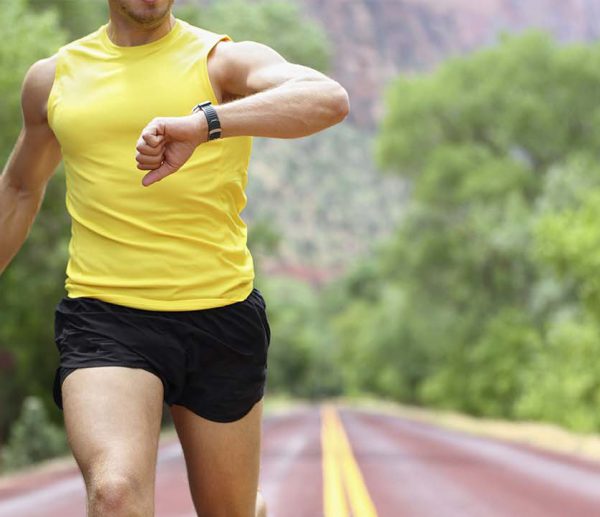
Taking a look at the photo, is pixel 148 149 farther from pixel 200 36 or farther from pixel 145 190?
pixel 200 36

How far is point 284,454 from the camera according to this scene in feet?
64.4

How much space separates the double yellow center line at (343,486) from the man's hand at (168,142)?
23.5 ft

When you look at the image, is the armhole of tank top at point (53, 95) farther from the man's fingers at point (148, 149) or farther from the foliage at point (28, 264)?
the foliage at point (28, 264)

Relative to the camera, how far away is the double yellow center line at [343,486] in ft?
35.4

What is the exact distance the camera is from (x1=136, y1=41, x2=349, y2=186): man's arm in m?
3.62

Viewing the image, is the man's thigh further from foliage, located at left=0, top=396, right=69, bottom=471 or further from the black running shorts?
foliage, located at left=0, top=396, right=69, bottom=471

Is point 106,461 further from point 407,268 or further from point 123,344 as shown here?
A: point 407,268

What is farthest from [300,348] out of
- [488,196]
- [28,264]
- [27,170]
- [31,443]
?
[27,170]

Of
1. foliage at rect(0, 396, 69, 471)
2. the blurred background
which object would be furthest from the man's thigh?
the blurred background

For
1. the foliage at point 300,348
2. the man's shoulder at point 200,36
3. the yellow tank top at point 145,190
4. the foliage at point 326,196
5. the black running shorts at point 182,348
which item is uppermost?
the man's shoulder at point 200,36

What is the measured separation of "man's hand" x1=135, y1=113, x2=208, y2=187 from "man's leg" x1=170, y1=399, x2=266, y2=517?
0.92 metres

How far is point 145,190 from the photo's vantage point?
4.09 m

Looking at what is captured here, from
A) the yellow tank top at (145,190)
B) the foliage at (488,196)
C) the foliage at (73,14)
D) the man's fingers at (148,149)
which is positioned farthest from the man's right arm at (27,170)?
the foliage at (488,196)

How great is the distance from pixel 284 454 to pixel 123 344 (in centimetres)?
1582
